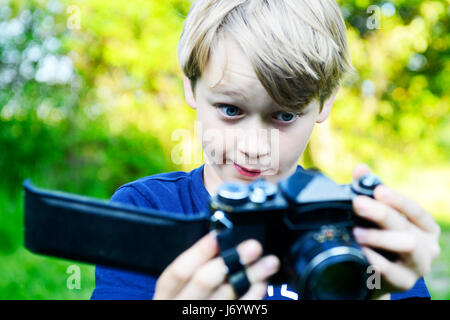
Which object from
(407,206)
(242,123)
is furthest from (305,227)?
(242,123)

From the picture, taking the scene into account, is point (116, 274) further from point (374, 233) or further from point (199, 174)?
point (374, 233)

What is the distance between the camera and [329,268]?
640mm

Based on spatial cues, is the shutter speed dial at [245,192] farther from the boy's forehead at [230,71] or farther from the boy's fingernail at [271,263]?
the boy's forehead at [230,71]

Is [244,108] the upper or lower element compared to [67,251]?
upper

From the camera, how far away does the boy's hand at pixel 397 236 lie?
2.28 feet

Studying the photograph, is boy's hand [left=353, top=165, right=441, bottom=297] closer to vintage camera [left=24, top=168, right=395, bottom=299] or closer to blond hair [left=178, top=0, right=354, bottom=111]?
vintage camera [left=24, top=168, right=395, bottom=299]

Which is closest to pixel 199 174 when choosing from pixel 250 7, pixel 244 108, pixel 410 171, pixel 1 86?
pixel 244 108

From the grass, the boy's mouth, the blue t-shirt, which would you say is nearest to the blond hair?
the boy's mouth

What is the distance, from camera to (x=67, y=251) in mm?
624

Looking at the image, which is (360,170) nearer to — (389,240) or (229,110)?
(389,240)

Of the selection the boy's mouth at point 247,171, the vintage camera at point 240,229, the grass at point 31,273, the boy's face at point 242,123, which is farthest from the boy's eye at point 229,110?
the grass at point 31,273

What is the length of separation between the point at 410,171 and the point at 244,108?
425cm

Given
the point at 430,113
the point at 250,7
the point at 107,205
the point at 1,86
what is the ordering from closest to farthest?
the point at 107,205, the point at 250,7, the point at 1,86, the point at 430,113
